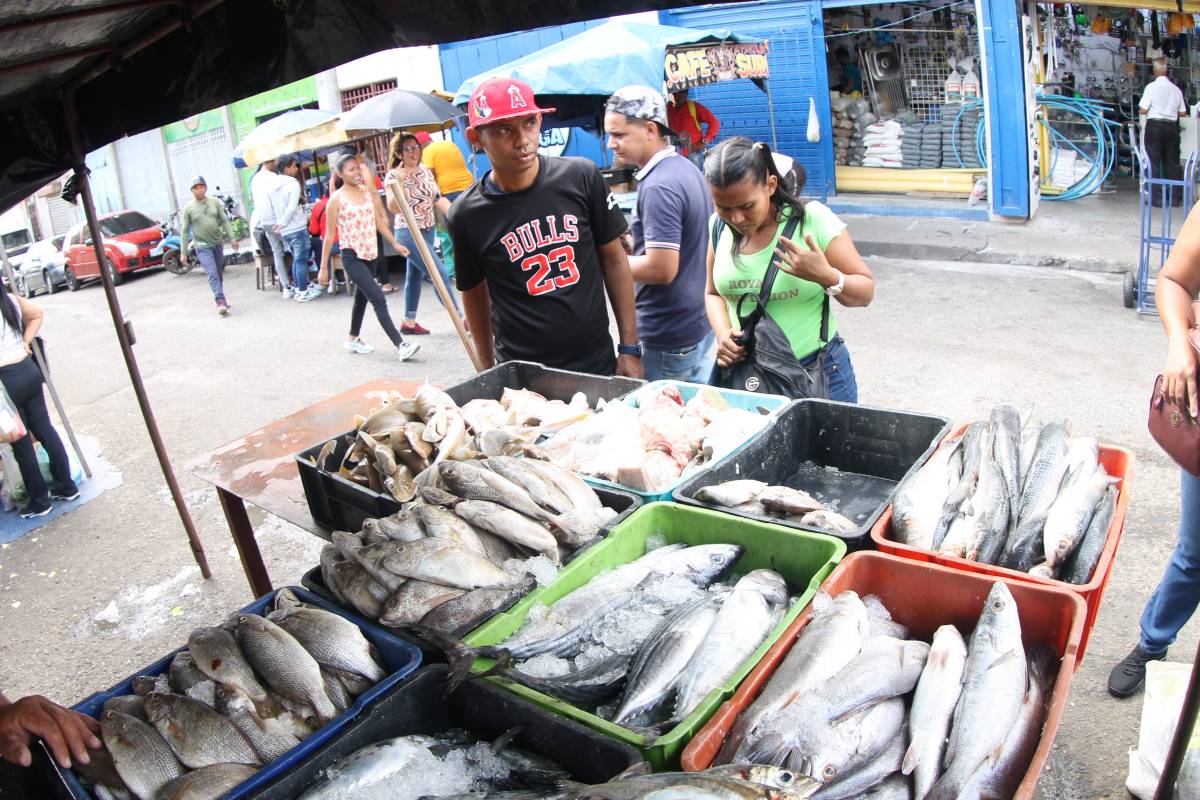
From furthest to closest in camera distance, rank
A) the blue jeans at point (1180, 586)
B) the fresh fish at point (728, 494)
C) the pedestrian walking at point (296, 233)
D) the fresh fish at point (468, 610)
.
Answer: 1. the pedestrian walking at point (296, 233)
2. the blue jeans at point (1180, 586)
3. the fresh fish at point (728, 494)
4. the fresh fish at point (468, 610)

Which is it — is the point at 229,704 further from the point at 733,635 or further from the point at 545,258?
the point at 545,258

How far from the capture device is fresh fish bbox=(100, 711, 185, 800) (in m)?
1.88

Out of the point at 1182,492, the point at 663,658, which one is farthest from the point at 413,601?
the point at 1182,492

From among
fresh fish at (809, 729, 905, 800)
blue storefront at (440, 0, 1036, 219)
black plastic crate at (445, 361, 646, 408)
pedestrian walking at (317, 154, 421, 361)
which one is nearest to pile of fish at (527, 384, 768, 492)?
black plastic crate at (445, 361, 646, 408)

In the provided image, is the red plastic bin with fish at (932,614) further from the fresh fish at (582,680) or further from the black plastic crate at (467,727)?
the fresh fish at (582,680)

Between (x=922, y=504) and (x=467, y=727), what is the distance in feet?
4.49

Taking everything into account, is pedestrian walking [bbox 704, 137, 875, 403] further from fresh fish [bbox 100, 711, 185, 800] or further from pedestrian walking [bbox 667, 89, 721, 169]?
pedestrian walking [bbox 667, 89, 721, 169]

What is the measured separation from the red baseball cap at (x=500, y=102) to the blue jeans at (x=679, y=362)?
1.57m

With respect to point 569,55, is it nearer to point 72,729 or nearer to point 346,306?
point 346,306

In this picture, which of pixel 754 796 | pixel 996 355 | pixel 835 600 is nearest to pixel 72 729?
pixel 754 796

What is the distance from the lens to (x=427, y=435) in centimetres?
317

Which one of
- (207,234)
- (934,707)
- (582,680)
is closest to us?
(934,707)

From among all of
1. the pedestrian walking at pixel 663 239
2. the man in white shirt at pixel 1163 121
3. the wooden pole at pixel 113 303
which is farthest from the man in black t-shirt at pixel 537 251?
the man in white shirt at pixel 1163 121

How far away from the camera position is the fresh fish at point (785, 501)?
2.59 metres
